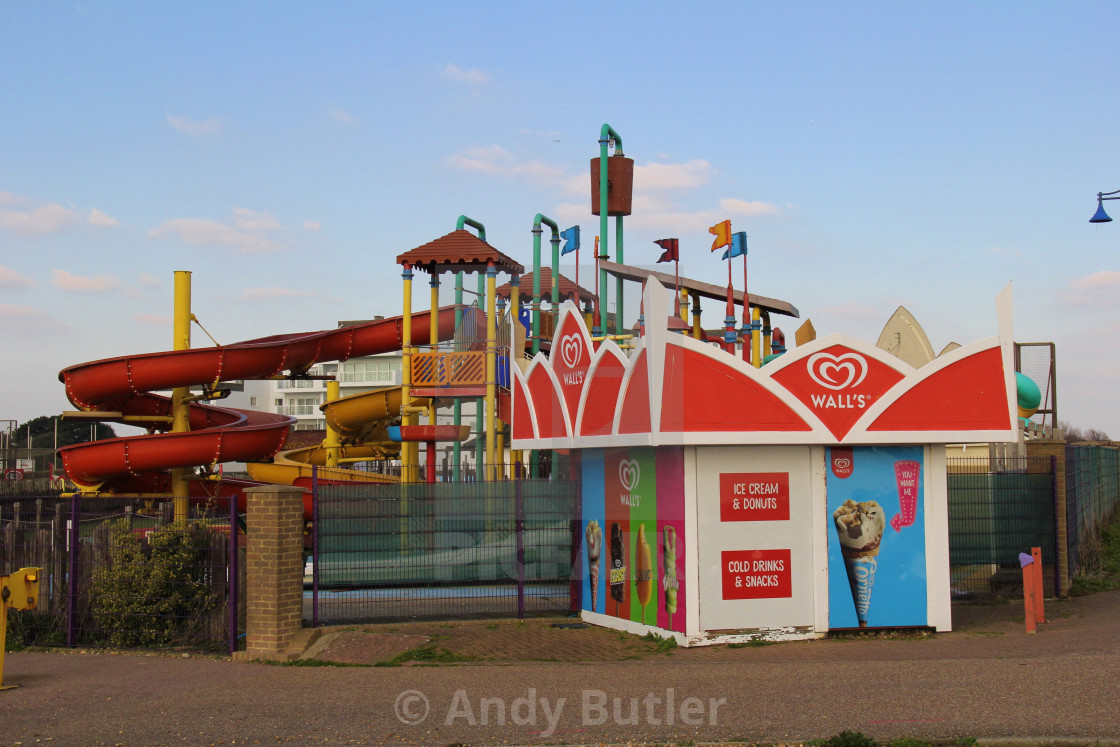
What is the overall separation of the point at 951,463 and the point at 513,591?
768 centimetres

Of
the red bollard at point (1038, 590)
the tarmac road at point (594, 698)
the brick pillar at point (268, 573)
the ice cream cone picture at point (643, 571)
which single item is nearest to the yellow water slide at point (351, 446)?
the ice cream cone picture at point (643, 571)

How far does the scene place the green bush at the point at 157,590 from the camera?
13.0m

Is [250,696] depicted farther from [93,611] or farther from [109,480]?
[109,480]

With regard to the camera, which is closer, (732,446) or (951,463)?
(732,446)

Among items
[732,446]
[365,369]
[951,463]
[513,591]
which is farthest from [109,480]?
[365,369]

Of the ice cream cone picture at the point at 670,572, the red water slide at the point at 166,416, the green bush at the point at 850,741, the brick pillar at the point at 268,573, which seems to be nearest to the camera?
the green bush at the point at 850,741

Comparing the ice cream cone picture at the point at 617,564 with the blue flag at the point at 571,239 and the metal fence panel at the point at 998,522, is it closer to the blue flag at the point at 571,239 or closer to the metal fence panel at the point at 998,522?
the metal fence panel at the point at 998,522

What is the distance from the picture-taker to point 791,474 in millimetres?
13031

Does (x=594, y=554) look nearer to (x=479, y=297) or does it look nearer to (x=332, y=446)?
(x=479, y=297)

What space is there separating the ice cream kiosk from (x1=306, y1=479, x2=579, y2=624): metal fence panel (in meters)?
1.60

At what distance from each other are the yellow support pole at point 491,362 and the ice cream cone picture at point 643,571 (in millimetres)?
6527

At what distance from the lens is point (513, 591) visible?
14.8 m

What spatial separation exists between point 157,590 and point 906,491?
927 centimetres

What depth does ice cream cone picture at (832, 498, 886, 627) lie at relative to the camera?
1309cm
